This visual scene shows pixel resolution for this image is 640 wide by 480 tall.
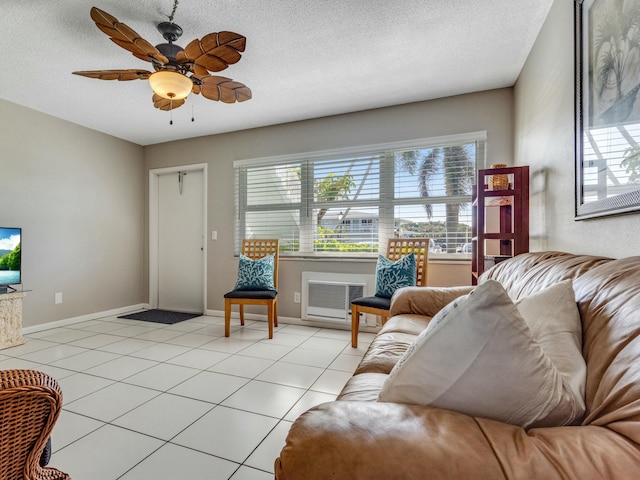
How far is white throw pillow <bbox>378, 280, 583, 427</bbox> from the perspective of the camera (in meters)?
0.62

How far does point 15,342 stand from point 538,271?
4.08 metres

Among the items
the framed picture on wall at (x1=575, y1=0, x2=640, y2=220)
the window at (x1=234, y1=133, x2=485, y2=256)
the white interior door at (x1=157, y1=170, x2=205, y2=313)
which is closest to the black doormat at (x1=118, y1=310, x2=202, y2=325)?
the white interior door at (x1=157, y1=170, x2=205, y2=313)

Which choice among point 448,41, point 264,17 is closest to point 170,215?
point 264,17

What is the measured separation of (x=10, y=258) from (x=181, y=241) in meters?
1.80

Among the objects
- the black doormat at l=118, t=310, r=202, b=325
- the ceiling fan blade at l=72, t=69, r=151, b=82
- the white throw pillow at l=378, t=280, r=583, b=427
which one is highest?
the ceiling fan blade at l=72, t=69, r=151, b=82

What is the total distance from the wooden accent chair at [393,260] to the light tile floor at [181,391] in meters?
0.30

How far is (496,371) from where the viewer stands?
0.62 metres

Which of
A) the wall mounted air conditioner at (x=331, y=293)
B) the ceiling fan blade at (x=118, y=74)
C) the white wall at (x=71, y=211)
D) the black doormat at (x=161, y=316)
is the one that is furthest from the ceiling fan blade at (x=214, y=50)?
the black doormat at (x=161, y=316)

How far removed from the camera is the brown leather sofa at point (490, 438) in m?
0.48

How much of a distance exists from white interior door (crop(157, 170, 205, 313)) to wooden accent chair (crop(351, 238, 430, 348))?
7.96ft

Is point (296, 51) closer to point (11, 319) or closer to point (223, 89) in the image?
point (223, 89)

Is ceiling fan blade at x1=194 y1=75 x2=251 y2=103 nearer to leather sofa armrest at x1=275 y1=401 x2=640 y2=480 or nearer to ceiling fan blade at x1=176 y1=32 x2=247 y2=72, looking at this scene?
ceiling fan blade at x1=176 y1=32 x2=247 y2=72

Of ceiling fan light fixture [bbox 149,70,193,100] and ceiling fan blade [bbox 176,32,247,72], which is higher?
ceiling fan blade [bbox 176,32,247,72]

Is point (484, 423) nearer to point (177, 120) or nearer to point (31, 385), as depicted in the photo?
point (31, 385)
